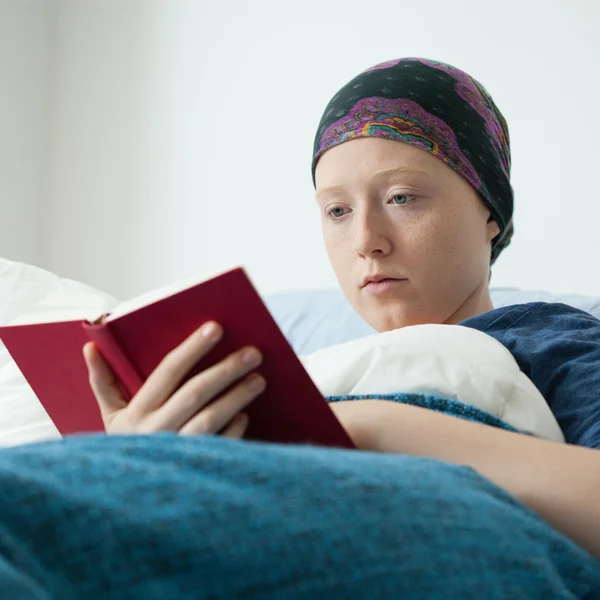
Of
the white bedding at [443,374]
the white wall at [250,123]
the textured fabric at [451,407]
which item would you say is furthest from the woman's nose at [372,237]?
the white wall at [250,123]

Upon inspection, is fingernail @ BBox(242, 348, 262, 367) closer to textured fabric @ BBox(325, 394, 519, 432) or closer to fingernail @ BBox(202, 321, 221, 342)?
fingernail @ BBox(202, 321, 221, 342)

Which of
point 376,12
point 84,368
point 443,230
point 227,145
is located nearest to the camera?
point 84,368

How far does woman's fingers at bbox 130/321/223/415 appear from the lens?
0.61 meters

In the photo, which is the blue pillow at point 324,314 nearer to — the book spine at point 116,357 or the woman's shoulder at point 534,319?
the woman's shoulder at point 534,319

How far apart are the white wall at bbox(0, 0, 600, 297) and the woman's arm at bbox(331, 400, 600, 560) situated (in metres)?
1.21

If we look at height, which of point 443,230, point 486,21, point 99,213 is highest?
point 486,21

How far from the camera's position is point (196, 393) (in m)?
0.63

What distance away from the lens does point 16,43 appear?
275cm

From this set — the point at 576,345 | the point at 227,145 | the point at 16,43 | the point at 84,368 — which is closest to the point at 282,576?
the point at 84,368

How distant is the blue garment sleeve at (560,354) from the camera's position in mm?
822

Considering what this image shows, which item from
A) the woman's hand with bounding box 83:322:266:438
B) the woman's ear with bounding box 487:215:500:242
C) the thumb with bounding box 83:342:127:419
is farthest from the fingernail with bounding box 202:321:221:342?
the woman's ear with bounding box 487:215:500:242

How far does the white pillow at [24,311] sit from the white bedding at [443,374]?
1.43ft

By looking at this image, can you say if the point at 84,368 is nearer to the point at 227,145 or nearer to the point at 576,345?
the point at 576,345

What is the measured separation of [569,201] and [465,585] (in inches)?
58.5
